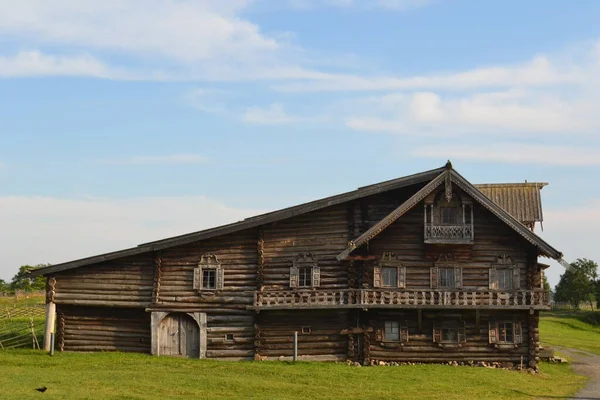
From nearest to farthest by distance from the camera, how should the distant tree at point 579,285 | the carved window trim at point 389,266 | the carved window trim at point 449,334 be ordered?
the carved window trim at point 449,334
the carved window trim at point 389,266
the distant tree at point 579,285

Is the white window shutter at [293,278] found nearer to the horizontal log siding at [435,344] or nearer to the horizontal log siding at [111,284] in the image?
the horizontal log siding at [435,344]

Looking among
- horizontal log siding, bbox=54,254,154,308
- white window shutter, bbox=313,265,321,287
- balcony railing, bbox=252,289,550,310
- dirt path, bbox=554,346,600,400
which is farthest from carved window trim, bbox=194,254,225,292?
dirt path, bbox=554,346,600,400

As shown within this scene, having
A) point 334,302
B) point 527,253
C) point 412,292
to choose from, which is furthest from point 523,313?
point 334,302

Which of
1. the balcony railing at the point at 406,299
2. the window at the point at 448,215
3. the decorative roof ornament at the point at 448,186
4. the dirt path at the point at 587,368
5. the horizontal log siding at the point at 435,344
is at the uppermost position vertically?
the decorative roof ornament at the point at 448,186

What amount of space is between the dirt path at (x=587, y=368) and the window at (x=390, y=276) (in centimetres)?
1029

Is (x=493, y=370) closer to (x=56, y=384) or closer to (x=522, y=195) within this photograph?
(x=522, y=195)

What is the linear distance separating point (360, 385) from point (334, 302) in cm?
796

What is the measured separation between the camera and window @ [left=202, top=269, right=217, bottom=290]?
4166 centimetres

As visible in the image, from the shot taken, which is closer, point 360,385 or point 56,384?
point 56,384

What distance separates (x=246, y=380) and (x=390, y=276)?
38.3ft

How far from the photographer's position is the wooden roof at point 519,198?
5091 cm

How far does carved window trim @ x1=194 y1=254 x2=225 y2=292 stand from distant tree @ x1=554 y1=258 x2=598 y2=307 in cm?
6930

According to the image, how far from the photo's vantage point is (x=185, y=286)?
41.6m

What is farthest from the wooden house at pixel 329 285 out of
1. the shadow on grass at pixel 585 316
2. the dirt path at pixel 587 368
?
the shadow on grass at pixel 585 316
